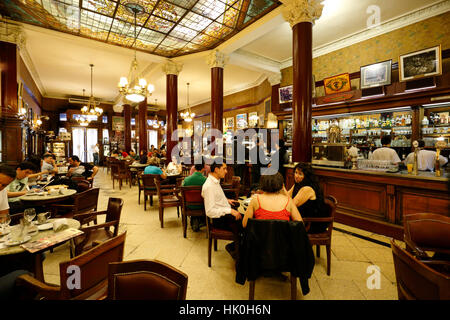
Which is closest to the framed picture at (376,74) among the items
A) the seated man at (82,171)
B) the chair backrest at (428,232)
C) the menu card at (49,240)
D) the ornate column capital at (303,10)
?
the ornate column capital at (303,10)

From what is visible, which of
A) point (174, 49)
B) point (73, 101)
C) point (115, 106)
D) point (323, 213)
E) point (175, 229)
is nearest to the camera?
point (323, 213)

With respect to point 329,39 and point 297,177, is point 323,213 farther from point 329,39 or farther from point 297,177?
point 329,39

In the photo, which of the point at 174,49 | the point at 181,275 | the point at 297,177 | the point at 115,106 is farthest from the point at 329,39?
the point at 115,106

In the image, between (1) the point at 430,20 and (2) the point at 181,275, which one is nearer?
(2) the point at 181,275

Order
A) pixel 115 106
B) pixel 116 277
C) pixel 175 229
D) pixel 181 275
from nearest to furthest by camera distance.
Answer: pixel 181 275, pixel 116 277, pixel 175 229, pixel 115 106

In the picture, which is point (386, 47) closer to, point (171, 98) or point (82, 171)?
point (171, 98)

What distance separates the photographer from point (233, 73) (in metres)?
9.80

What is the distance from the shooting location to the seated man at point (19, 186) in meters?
3.06

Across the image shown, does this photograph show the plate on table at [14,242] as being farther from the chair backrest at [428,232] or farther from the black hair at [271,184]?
the chair backrest at [428,232]

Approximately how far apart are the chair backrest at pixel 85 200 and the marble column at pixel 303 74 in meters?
3.82

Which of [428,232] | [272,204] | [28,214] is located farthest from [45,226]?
[428,232]

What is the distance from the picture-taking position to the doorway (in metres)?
15.3

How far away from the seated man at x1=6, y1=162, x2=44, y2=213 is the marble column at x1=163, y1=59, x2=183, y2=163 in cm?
478
